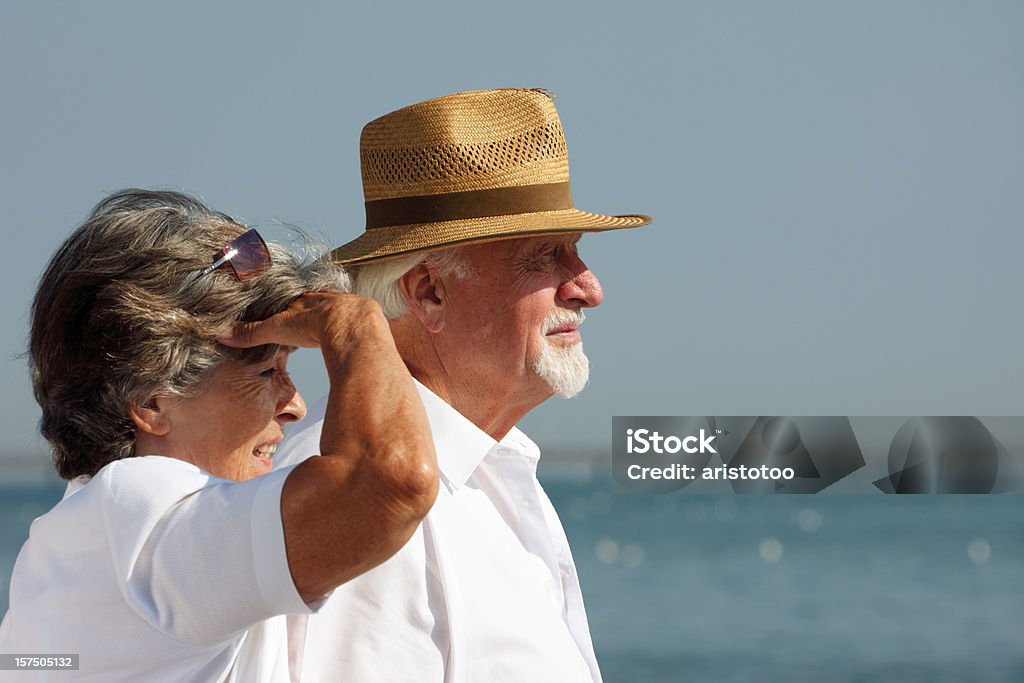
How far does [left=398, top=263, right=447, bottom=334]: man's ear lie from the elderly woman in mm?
630

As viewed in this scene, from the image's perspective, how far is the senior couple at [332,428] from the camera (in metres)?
1.49

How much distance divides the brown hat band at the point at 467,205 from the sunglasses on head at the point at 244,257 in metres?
0.75

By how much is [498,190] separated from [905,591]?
1991cm

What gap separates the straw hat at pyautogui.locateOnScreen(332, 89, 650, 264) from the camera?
260 cm

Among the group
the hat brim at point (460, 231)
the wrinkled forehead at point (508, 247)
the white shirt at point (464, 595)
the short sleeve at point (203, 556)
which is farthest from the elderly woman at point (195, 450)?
the wrinkled forehead at point (508, 247)

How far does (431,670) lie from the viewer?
2.07 metres

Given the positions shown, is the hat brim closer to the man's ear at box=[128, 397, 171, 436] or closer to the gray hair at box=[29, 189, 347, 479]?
the gray hair at box=[29, 189, 347, 479]

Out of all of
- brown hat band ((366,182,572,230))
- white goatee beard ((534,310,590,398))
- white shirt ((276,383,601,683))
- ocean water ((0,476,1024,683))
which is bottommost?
ocean water ((0,476,1024,683))

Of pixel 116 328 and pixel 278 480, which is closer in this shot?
pixel 278 480

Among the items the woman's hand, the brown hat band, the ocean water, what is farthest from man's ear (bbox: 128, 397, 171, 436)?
the ocean water

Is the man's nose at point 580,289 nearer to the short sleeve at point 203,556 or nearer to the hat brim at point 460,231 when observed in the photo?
the hat brim at point 460,231

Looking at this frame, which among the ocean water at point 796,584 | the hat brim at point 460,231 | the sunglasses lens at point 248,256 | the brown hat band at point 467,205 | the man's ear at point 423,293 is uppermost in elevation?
the sunglasses lens at point 248,256

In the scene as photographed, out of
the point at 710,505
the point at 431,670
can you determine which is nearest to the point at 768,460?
the point at 431,670

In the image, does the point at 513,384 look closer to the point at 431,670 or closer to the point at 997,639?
the point at 431,670
